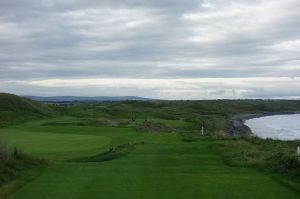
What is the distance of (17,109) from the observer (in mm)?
87750

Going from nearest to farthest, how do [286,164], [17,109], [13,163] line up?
[286,164], [13,163], [17,109]

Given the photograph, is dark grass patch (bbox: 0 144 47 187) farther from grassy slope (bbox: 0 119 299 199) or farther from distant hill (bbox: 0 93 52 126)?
distant hill (bbox: 0 93 52 126)

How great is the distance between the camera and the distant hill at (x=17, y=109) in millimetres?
80050

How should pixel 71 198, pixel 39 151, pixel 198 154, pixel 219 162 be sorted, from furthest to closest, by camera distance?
1. pixel 39 151
2. pixel 198 154
3. pixel 219 162
4. pixel 71 198

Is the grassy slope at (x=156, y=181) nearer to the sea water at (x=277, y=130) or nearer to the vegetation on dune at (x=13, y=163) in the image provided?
the vegetation on dune at (x=13, y=163)

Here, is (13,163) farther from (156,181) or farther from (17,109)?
(17,109)

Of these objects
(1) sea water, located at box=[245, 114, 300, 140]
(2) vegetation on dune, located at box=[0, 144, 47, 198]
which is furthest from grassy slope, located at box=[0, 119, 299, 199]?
(1) sea water, located at box=[245, 114, 300, 140]

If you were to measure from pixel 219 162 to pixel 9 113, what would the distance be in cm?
6348

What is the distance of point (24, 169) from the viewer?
67.8ft

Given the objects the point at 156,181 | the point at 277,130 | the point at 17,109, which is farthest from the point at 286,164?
the point at 17,109

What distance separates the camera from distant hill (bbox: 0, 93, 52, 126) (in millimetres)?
80050

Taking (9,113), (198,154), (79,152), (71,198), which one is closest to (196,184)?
(71,198)

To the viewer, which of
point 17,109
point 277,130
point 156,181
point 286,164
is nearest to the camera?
point 156,181

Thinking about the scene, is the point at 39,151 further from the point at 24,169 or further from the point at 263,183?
the point at 263,183
